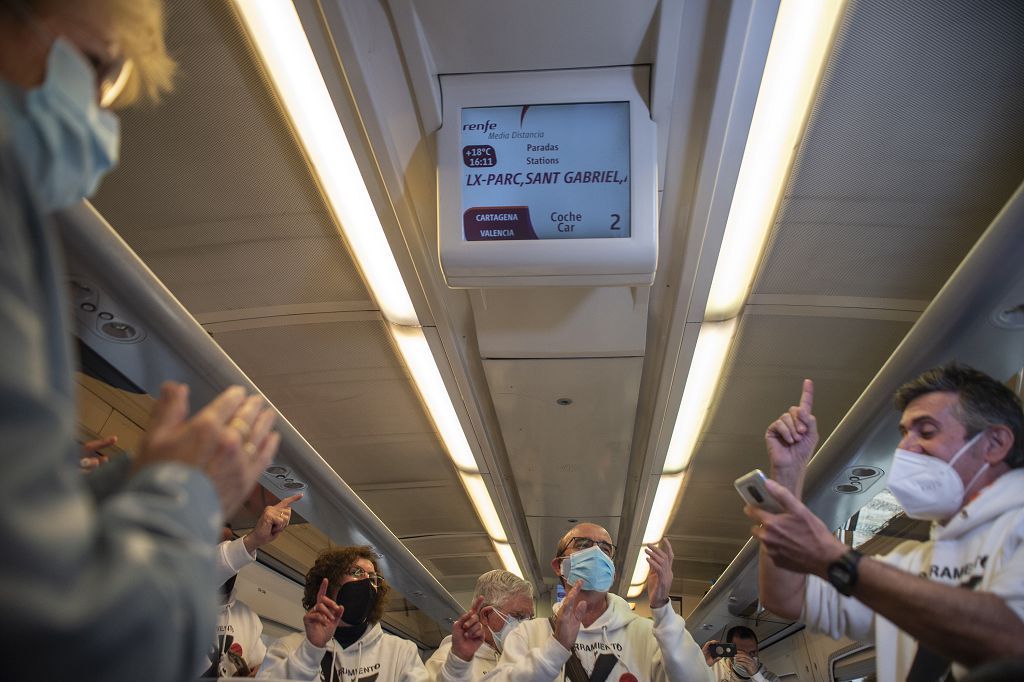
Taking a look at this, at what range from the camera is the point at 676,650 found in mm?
3406

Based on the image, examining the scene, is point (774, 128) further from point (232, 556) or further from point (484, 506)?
point (484, 506)

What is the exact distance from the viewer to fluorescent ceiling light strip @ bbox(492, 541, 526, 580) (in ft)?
26.5

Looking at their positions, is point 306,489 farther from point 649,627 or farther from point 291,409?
point 649,627

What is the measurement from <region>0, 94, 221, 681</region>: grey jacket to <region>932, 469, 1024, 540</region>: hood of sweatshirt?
1.99 metres

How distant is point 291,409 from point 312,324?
1233mm

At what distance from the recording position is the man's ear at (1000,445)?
7.06ft

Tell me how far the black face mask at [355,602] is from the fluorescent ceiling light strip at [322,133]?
1.91m

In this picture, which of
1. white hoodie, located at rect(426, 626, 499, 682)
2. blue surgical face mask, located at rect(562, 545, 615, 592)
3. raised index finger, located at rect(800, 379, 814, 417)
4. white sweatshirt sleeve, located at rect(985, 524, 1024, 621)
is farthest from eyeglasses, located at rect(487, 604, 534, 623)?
white sweatshirt sleeve, located at rect(985, 524, 1024, 621)

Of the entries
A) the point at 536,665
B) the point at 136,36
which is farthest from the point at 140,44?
the point at 536,665

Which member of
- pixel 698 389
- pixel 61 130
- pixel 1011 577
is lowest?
pixel 1011 577

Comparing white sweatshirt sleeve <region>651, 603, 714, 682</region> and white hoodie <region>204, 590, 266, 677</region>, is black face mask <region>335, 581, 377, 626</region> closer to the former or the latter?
white hoodie <region>204, 590, 266, 677</region>

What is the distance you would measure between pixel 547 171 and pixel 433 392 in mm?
2416

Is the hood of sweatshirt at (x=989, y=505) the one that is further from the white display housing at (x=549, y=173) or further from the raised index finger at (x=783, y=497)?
the white display housing at (x=549, y=173)

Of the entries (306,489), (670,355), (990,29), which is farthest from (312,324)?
(990,29)
